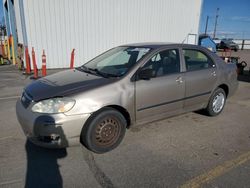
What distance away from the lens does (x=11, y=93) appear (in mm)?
6523

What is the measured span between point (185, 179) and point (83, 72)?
7.81ft

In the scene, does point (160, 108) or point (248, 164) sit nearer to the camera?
point (248, 164)

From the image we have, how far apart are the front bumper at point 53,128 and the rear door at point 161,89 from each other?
0.99 metres

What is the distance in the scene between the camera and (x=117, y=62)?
4266 millimetres

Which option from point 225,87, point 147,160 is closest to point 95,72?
point 147,160

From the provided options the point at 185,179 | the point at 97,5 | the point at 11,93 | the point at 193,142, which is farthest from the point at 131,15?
the point at 185,179

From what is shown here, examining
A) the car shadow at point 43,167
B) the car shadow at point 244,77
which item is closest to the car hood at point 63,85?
the car shadow at point 43,167

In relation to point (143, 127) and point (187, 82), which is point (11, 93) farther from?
point (187, 82)

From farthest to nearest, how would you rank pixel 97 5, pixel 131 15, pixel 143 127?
pixel 131 15 < pixel 97 5 < pixel 143 127

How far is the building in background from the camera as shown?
32.8 ft

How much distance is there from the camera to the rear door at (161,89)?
3.49 m

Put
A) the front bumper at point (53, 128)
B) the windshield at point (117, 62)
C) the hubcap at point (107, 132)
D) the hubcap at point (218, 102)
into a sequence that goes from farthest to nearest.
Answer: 1. the hubcap at point (218, 102)
2. the windshield at point (117, 62)
3. the hubcap at point (107, 132)
4. the front bumper at point (53, 128)

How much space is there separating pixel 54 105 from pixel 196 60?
287 cm

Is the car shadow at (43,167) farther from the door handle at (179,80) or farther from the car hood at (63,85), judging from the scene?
the door handle at (179,80)
